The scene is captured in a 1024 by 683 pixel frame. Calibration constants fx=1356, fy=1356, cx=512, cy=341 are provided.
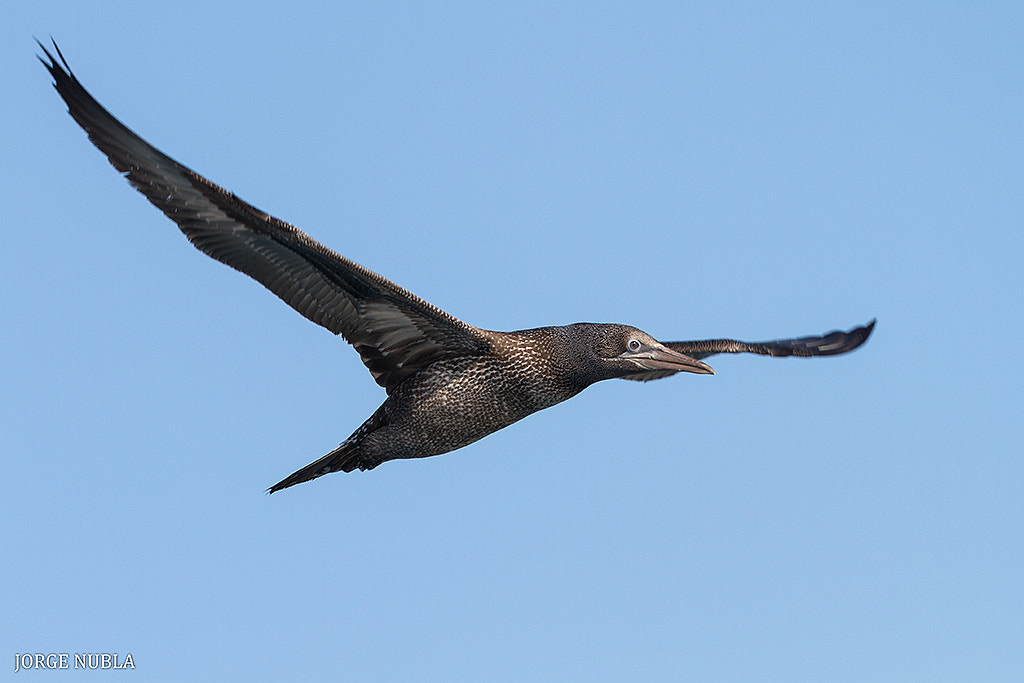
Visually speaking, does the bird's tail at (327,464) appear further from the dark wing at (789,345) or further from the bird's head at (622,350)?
the dark wing at (789,345)

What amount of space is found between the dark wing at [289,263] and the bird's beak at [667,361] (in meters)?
1.66

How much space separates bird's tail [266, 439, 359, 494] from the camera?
48.8ft

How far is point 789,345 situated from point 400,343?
610 cm

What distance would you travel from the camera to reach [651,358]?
14.1 meters

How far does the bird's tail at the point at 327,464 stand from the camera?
14875 millimetres

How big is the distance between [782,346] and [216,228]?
8054mm

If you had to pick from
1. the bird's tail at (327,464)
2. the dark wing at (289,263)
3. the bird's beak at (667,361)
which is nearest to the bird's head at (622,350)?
the bird's beak at (667,361)

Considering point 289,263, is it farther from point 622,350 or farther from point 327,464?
point 622,350

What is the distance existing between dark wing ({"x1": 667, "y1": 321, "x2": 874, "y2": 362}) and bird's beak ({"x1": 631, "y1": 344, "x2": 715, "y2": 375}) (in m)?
3.10

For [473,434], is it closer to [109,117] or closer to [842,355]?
[109,117]

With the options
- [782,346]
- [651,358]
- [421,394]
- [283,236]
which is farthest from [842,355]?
[283,236]

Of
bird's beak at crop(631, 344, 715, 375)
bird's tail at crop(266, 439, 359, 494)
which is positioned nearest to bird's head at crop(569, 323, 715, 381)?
bird's beak at crop(631, 344, 715, 375)

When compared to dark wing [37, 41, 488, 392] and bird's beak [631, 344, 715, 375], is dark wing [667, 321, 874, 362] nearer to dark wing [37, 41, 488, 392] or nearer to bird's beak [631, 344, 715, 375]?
bird's beak [631, 344, 715, 375]

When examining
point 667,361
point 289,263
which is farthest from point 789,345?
point 289,263
